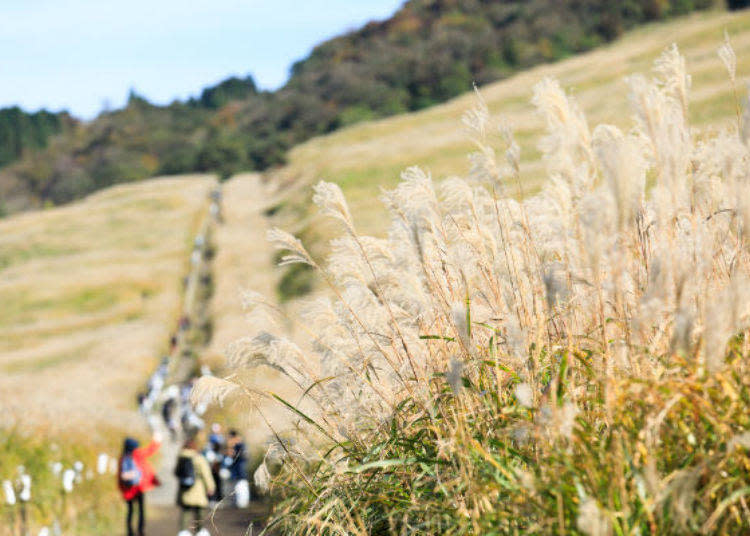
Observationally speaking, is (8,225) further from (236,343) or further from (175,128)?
(236,343)

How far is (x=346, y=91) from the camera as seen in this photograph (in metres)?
95.8

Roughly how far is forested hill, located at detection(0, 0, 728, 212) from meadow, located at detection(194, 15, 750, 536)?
76.3 meters

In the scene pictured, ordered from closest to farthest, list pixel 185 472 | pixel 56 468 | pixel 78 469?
pixel 185 472, pixel 56 468, pixel 78 469

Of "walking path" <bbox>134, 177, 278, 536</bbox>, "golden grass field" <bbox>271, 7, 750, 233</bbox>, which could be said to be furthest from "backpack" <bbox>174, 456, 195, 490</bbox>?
"golden grass field" <bbox>271, 7, 750, 233</bbox>

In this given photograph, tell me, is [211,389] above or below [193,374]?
above

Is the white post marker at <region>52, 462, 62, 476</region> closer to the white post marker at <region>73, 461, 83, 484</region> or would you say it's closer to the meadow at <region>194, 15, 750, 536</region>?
the white post marker at <region>73, 461, 83, 484</region>

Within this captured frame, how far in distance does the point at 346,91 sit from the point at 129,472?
88.1 meters

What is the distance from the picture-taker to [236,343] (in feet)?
14.4

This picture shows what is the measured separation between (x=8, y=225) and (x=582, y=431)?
90497mm

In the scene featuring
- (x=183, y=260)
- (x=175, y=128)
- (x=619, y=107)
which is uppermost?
(x=175, y=128)

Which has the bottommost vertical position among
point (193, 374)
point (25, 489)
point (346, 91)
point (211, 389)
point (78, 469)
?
point (193, 374)

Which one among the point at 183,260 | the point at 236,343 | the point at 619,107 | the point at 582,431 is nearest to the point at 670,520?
the point at 582,431

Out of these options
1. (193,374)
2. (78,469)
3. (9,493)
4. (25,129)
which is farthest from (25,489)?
(25,129)

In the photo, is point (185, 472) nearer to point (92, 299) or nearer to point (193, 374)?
point (193, 374)
